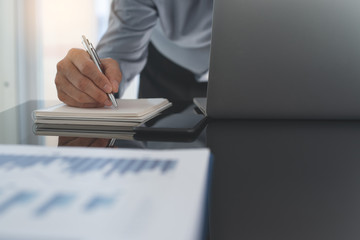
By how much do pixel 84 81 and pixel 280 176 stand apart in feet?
1.45

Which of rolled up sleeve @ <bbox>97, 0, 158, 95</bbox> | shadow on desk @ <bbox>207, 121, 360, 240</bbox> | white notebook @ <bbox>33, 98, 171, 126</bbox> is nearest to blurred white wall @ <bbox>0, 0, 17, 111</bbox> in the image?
rolled up sleeve @ <bbox>97, 0, 158, 95</bbox>

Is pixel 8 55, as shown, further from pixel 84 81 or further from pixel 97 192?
pixel 97 192

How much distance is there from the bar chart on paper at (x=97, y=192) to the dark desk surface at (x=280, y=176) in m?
0.04

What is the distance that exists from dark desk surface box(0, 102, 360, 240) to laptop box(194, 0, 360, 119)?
0.04 meters

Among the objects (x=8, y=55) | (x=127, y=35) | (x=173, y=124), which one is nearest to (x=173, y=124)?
(x=173, y=124)

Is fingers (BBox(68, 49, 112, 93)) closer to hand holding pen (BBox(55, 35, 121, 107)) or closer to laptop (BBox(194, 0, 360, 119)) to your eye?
hand holding pen (BBox(55, 35, 121, 107))

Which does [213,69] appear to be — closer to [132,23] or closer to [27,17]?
[132,23]

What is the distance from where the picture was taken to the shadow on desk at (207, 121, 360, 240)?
0.23 meters

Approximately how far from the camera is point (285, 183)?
1.03ft

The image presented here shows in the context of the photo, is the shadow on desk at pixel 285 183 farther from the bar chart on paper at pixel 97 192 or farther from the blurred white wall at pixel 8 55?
the blurred white wall at pixel 8 55

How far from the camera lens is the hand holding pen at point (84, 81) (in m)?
0.64

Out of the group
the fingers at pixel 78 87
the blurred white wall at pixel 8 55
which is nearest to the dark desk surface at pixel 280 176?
the fingers at pixel 78 87

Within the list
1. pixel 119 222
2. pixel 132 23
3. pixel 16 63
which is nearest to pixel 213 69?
pixel 119 222

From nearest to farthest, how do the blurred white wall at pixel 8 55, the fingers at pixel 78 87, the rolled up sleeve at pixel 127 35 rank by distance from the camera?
the fingers at pixel 78 87 → the rolled up sleeve at pixel 127 35 → the blurred white wall at pixel 8 55
